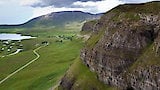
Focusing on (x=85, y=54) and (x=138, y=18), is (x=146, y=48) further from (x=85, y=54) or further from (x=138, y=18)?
(x=85, y=54)

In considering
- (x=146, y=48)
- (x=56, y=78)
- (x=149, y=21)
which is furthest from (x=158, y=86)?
(x=56, y=78)

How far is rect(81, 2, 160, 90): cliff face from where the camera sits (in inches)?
3688

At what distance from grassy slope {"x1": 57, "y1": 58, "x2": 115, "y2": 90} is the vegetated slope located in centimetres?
199

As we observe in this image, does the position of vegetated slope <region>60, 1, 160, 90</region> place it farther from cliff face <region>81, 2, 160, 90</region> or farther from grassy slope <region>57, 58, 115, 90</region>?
grassy slope <region>57, 58, 115, 90</region>

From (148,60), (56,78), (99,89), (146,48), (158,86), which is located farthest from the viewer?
(56,78)

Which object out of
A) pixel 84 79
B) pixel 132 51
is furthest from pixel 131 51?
pixel 84 79

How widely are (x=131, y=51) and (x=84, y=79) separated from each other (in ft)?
69.8

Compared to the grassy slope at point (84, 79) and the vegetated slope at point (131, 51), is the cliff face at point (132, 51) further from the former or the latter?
the grassy slope at point (84, 79)

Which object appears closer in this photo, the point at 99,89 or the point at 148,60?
the point at 148,60

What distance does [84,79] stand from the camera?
119m

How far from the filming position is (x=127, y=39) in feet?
355

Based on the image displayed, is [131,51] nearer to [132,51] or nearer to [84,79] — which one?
[132,51]

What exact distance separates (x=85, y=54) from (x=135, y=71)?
38.9 m

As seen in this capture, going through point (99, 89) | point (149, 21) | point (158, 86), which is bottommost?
point (99, 89)
